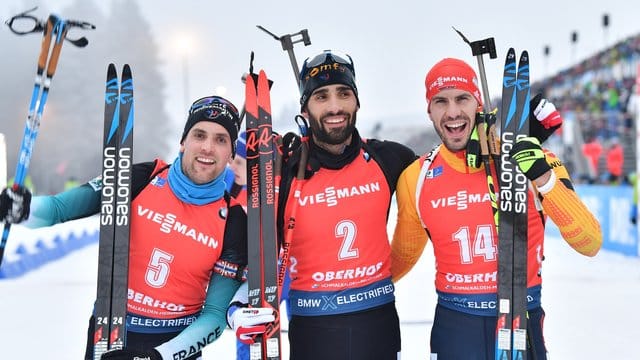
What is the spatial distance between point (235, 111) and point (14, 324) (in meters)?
4.88

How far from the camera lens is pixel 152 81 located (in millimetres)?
44156

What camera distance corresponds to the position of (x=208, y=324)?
311 cm

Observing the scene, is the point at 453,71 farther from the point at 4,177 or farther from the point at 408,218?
the point at 4,177

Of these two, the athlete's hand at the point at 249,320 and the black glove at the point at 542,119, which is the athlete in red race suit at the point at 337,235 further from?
the black glove at the point at 542,119

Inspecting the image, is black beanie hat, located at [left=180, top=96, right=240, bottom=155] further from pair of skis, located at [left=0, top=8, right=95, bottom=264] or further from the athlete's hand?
the athlete's hand

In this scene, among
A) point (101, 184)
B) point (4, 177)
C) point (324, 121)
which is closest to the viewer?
point (4, 177)

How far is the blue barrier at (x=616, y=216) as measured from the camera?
454 inches

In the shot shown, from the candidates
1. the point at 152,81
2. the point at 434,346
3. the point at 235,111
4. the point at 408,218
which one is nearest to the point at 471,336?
the point at 434,346

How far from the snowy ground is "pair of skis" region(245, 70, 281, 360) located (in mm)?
2640

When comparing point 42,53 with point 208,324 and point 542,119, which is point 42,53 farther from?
point 542,119

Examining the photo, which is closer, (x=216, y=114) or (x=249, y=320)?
(x=249, y=320)

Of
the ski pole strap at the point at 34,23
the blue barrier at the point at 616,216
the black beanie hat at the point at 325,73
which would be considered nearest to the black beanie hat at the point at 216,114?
the black beanie hat at the point at 325,73

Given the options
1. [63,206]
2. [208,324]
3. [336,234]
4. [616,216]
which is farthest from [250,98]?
[616,216]

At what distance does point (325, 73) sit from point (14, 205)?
5.71 ft
